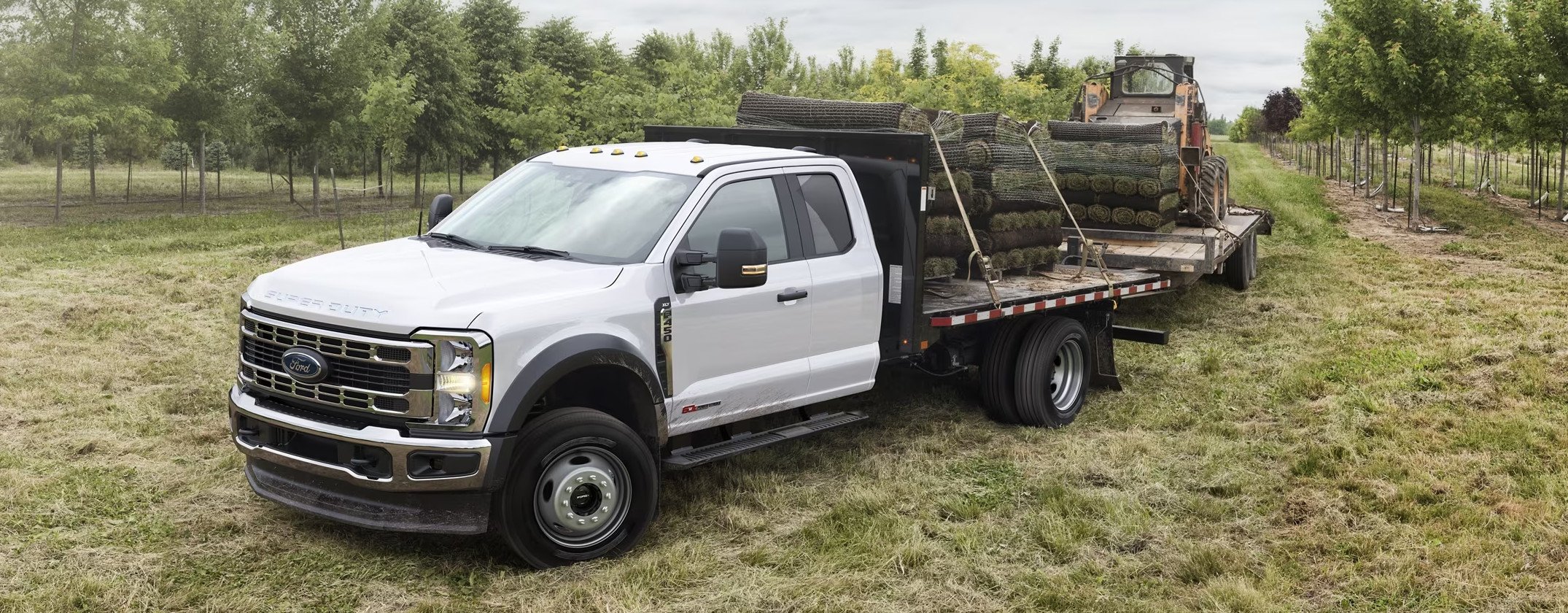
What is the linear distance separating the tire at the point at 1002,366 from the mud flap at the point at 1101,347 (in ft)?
3.13

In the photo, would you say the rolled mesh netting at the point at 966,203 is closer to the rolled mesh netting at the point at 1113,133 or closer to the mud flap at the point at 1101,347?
the mud flap at the point at 1101,347

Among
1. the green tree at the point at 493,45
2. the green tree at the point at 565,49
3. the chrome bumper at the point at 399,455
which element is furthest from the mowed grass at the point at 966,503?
the green tree at the point at 565,49

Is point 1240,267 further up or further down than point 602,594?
further up

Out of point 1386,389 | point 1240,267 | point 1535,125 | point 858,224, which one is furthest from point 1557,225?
point 858,224

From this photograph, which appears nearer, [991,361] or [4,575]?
[4,575]

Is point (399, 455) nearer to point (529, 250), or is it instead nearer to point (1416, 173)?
point (529, 250)

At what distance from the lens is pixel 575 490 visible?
18.2 feet

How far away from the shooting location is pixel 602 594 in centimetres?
519

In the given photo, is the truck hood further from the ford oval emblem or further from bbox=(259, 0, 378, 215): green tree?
bbox=(259, 0, 378, 215): green tree

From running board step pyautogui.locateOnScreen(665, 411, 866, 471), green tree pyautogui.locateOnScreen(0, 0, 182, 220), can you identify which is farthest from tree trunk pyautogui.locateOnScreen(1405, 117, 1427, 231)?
green tree pyautogui.locateOnScreen(0, 0, 182, 220)

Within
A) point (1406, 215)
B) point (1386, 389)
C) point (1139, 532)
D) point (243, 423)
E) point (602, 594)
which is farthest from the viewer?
point (1406, 215)

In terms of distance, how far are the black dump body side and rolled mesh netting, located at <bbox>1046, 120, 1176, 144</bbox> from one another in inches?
241

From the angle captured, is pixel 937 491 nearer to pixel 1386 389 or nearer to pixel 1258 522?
pixel 1258 522

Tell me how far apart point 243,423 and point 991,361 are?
15.3ft
